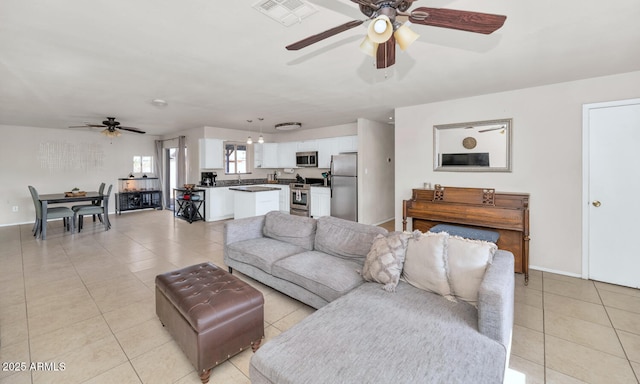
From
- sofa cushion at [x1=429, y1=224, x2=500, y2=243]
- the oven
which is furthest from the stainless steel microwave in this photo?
sofa cushion at [x1=429, y1=224, x2=500, y2=243]

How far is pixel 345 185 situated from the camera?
247 inches

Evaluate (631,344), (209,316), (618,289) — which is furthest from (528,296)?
(209,316)

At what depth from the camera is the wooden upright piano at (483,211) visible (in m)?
3.33

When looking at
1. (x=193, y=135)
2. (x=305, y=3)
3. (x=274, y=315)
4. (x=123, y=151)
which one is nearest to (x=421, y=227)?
(x=274, y=315)

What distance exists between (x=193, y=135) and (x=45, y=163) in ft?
12.2

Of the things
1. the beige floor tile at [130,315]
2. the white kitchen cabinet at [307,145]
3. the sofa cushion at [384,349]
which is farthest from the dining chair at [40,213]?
the sofa cushion at [384,349]

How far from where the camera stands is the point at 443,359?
1.28 m

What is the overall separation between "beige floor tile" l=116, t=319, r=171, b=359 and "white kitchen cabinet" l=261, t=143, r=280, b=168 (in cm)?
611

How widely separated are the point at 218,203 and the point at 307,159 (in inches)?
103

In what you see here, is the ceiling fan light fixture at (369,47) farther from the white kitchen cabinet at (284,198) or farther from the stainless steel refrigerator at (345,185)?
the white kitchen cabinet at (284,198)

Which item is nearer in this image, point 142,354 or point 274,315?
point 142,354

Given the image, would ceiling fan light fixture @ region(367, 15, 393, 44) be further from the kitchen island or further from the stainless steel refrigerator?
the stainless steel refrigerator

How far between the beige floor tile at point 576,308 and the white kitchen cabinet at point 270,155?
6.81 m

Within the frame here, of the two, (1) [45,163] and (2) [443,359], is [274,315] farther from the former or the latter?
(1) [45,163]
